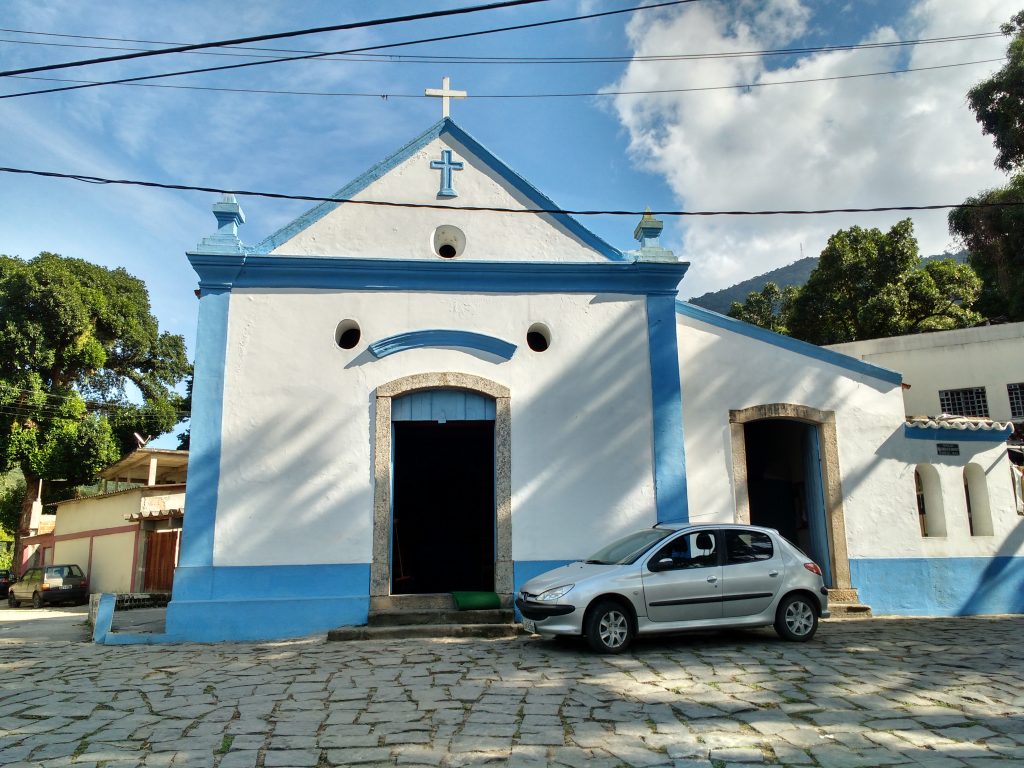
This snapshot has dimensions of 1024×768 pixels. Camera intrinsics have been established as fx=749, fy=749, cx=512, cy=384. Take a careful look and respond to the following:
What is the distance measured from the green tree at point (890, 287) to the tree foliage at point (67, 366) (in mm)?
26357

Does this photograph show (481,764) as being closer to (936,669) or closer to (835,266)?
(936,669)

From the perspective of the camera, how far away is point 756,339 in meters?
11.6

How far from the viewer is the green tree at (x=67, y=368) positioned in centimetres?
2547

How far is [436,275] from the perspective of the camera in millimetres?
10914

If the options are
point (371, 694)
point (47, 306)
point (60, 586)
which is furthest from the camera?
point (47, 306)

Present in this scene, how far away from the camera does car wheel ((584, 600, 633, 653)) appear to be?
777 centimetres

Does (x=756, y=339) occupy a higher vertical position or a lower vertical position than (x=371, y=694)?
higher

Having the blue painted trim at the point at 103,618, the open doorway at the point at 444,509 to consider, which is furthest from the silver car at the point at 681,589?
the open doorway at the point at 444,509

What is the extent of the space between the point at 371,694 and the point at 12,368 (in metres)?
25.3

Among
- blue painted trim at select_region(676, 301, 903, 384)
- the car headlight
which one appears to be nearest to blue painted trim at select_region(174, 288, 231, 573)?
the car headlight

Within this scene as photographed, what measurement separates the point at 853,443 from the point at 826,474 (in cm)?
69

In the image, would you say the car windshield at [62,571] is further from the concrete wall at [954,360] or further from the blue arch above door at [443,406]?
the concrete wall at [954,360]

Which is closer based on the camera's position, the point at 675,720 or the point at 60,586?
the point at 675,720

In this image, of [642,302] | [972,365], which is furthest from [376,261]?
[972,365]
